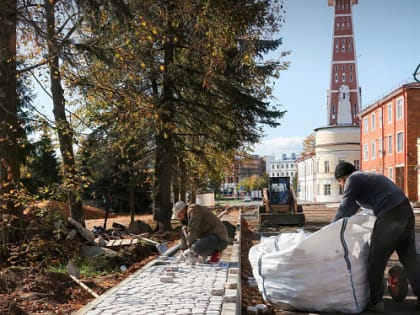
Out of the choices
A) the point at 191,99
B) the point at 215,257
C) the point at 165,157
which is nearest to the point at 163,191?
the point at 165,157

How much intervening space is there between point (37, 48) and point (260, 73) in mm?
10545

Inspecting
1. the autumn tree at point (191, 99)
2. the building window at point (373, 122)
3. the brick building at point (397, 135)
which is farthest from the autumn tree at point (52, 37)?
the building window at point (373, 122)

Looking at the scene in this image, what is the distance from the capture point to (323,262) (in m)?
6.37

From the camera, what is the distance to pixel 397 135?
48062mm

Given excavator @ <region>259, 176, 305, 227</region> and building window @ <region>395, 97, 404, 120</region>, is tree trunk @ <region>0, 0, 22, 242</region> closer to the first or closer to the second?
excavator @ <region>259, 176, 305, 227</region>

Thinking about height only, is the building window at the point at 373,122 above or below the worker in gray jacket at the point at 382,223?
above

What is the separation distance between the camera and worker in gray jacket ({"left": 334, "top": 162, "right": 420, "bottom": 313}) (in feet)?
20.4

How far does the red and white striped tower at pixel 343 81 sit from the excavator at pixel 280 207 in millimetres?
59427

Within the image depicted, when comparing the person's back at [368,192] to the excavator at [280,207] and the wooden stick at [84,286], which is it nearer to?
the wooden stick at [84,286]

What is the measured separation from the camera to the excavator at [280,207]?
24.0m

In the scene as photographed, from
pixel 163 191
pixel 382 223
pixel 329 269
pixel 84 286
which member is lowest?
pixel 84 286

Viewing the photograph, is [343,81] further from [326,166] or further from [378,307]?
[378,307]

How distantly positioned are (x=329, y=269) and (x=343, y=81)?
83885mm

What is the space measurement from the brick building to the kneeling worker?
38552mm
